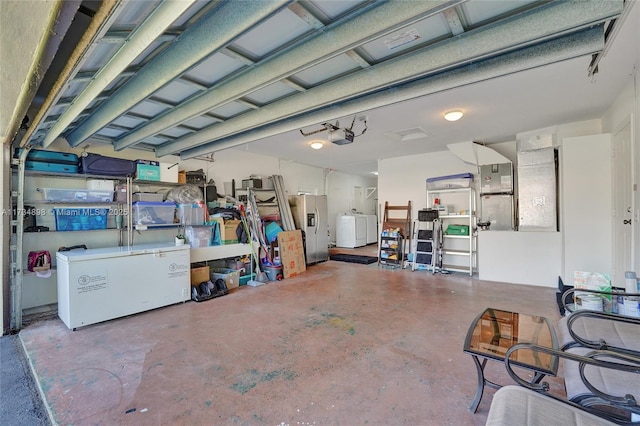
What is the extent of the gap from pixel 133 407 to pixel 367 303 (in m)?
2.73

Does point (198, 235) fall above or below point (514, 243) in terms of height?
above

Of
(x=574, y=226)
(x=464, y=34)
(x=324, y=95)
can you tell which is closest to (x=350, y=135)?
(x=324, y=95)

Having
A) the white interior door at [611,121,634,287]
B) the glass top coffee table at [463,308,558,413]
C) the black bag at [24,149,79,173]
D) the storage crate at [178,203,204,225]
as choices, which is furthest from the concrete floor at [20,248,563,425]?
Answer: the black bag at [24,149,79,173]

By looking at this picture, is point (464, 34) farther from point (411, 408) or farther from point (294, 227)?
point (294, 227)

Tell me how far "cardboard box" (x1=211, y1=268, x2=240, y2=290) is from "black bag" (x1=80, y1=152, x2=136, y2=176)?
6.55 ft

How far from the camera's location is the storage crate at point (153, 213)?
424 cm

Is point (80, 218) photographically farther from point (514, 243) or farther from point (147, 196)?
point (514, 243)

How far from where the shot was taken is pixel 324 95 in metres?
2.55

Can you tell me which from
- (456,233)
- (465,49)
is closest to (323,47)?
(465,49)

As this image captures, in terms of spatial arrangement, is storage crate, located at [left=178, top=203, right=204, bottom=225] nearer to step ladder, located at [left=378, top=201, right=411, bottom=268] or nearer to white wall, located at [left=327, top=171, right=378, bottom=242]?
step ladder, located at [left=378, top=201, right=411, bottom=268]

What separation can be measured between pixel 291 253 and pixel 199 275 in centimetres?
187

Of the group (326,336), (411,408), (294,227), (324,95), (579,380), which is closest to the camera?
(579,380)

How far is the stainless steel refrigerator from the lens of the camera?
649 centimetres

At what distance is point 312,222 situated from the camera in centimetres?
664
